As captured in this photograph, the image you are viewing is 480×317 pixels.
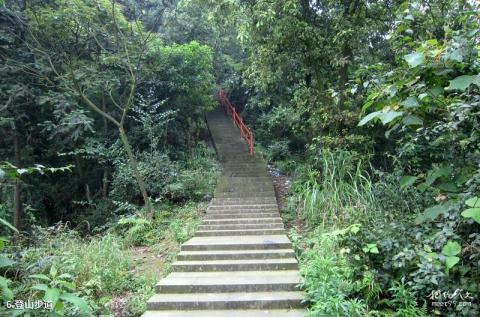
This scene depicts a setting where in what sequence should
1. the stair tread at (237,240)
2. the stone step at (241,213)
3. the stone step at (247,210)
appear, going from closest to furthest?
the stair tread at (237,240)
the stone step at (241,213)
the stone step at (247,210)

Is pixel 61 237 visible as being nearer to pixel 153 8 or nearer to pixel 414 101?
pixel 414 101

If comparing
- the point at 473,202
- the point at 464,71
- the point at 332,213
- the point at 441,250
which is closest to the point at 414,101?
the point at 464,71

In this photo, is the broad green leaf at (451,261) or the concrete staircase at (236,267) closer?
the broad green leaf at (451,261)

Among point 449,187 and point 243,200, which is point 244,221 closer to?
point 243,200

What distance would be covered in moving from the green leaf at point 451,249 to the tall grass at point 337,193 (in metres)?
2.59

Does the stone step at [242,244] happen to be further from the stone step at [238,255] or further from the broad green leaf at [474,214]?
the broad green leaf at [474,214]

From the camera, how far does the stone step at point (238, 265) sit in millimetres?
5059

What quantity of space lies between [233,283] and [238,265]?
68 centimetres

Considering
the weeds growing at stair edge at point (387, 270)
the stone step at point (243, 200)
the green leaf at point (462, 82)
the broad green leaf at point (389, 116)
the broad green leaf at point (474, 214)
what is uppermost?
the green leaf at point (462, 82)

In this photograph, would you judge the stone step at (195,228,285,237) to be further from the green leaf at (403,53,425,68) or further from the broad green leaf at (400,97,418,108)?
the green leaf at (403,53,425,68)

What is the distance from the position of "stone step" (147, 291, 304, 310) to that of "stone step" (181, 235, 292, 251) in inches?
56.6

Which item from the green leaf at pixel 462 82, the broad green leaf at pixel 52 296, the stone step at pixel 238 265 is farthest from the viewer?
the stone step at pixel 238 265

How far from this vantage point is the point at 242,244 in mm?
5867

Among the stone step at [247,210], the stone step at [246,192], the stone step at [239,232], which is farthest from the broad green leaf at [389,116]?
the stone step at [246,192]
